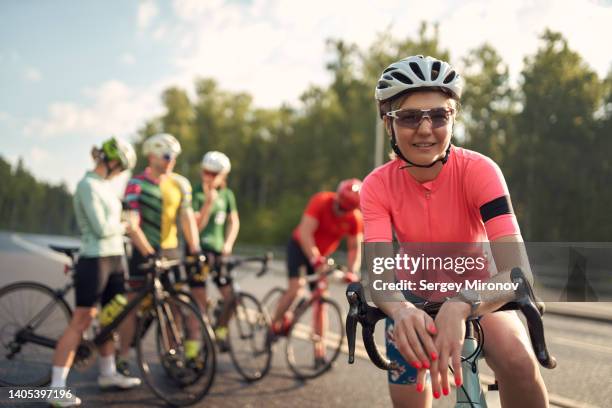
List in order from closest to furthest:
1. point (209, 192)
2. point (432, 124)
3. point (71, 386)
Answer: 1. point (432, 124)
2. point (71, 386)
3. point (209, 192)

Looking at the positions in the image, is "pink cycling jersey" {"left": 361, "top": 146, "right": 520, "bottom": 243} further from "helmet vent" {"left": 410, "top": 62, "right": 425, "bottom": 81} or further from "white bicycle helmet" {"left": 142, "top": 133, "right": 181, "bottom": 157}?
"white bicycle helmet" {"left": 142, "top": 133, "right": 181, "bottom": 157}

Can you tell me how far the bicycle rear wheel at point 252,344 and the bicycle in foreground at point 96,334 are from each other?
2.18 feet

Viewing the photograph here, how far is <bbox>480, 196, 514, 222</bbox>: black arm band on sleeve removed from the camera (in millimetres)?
1733

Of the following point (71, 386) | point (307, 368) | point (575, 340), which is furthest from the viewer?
point (575, 340)

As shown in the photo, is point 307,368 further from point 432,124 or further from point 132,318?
point 432,124

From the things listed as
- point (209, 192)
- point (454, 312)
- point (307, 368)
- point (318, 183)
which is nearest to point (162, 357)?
point (307, 368)

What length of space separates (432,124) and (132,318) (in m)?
4.13

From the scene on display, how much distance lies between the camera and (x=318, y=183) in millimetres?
44812

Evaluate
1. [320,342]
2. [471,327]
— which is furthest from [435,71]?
[320,342]

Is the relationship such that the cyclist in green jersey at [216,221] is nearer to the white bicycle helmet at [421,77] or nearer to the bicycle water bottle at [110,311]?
the bicycle water bottle at [110,311]

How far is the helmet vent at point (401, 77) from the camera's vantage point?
186 cm

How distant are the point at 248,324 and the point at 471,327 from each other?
4.50 meters

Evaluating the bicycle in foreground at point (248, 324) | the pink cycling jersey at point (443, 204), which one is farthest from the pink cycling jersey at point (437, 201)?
the bicycle in foreground at point (248, 324)

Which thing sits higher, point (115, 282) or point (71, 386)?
point (115, 282)
